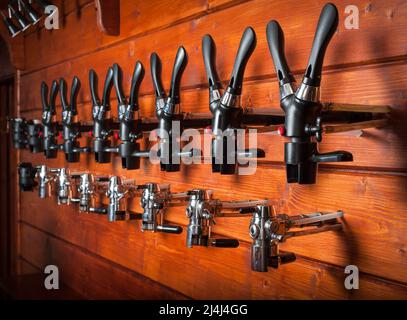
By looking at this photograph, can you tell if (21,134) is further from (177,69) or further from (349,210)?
(349,210)

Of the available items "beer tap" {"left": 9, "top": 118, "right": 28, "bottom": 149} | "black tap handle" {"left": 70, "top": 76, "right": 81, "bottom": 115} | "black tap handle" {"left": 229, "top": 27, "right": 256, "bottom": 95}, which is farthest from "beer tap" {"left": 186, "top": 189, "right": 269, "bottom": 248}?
"beer tap" {"left": 9, "top": 118, "right": 28, "bottom": 149}

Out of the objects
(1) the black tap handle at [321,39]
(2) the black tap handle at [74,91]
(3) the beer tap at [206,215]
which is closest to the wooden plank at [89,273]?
(3) the beer tap at [206,215]

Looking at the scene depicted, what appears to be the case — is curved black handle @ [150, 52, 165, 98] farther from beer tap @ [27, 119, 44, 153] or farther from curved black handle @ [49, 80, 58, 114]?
beer tap @ [27, 119, 44, 153]

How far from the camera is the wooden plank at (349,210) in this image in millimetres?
1007

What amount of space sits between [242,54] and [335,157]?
30 centimetres

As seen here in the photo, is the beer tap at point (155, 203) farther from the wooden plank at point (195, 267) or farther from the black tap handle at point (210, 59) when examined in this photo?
the black tap handle at point (210, 59)

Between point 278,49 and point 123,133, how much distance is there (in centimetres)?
64

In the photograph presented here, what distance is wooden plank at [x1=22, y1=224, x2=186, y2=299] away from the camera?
1.85 m

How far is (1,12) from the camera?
2760 mm

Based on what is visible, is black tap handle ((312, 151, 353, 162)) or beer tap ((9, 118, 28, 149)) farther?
beer tap ((9, 118, 28, 149))

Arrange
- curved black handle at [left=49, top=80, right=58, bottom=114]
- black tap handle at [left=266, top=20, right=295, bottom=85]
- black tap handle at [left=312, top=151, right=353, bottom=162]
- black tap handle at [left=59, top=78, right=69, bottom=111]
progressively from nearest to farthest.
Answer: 1. black tap handle at [left=312, top=151, right=353, bottom=162]
2. black tap handle at [left=266, top=20, right=295, bottom=85]
3. black tap handle at [left=59, top=78, right=69, bottom=111]
4. curved black handle at [left=49, top=80, right=58, bottom=114]

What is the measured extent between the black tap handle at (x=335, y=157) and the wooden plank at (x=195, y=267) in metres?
0.31

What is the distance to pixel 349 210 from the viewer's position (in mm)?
1097

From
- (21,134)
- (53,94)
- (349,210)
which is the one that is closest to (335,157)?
(349,210)
